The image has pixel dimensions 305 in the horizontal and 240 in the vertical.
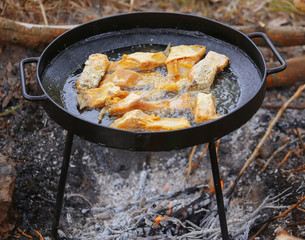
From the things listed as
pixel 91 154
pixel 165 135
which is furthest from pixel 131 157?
pixel 165 135

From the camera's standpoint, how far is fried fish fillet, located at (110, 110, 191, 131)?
2.23 m

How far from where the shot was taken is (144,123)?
226cm

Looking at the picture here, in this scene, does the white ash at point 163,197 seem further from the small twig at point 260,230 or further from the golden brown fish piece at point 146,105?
the golden brown fish piece at point 146,105

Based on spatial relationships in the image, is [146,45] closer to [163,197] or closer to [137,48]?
[137,48]

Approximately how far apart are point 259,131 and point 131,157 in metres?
1.39

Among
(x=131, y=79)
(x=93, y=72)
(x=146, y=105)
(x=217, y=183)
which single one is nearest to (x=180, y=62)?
(x=131, y=79)

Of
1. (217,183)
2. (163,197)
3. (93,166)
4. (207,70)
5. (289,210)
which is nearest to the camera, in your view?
(217,183)

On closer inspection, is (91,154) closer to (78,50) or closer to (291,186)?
(78,50)

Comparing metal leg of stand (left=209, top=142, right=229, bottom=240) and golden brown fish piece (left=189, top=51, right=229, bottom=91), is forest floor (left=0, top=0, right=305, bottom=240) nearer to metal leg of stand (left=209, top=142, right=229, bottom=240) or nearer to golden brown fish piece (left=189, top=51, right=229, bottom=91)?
metal leg of stand (left=209, top=142, right=229, bottom=240)

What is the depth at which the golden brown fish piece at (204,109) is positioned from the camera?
229 cm

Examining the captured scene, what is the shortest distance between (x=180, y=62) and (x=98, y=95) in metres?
0.71

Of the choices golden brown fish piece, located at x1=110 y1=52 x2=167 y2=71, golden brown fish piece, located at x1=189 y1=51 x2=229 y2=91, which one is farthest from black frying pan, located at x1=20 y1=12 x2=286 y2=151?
golden brown fish piece, located at x1=110 y1=52 x2=167 y2=71

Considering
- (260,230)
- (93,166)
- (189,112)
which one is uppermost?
(189,112)

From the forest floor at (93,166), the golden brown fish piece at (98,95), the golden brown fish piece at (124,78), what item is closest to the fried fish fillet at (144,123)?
the golden brown fish piece at (98,95)
